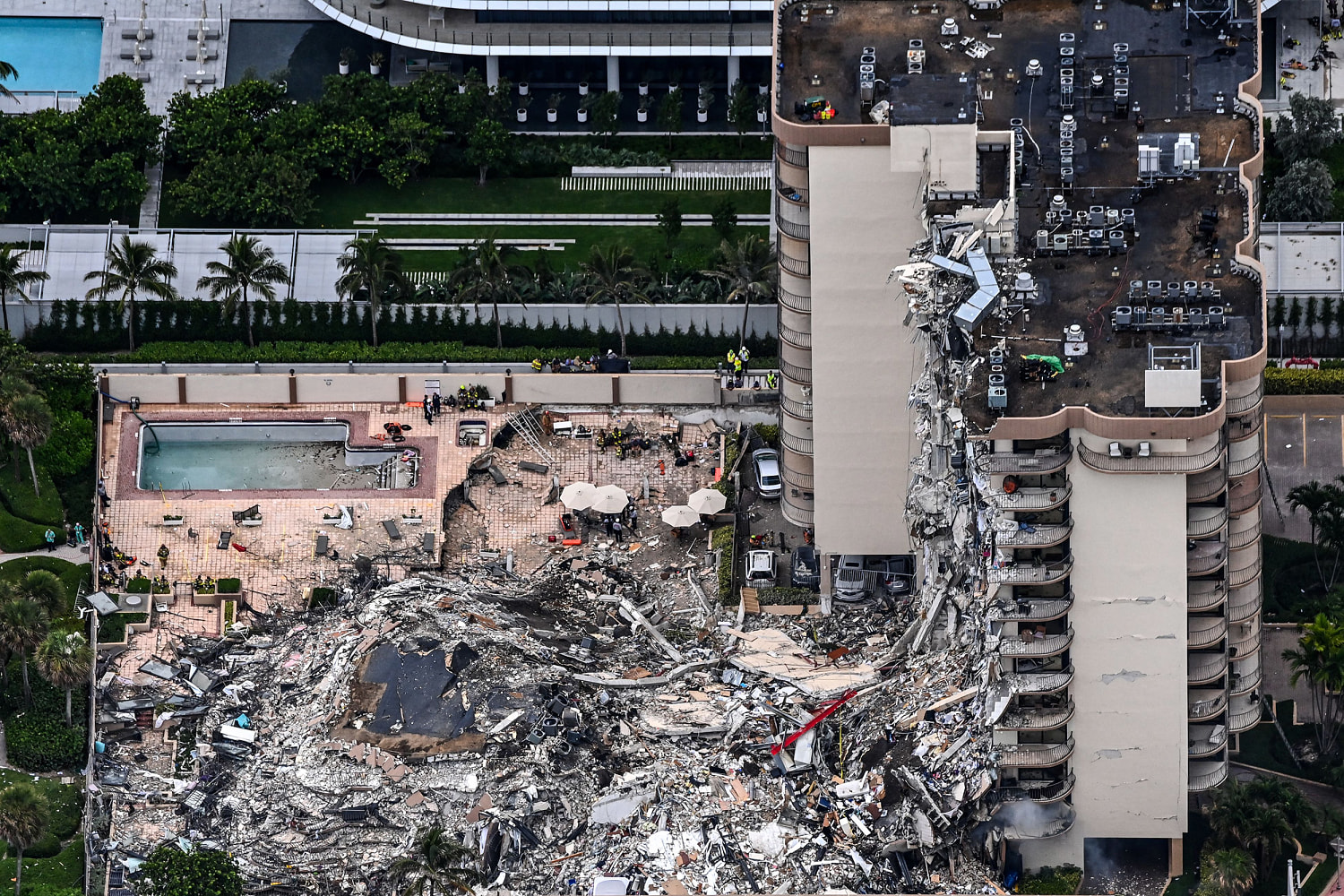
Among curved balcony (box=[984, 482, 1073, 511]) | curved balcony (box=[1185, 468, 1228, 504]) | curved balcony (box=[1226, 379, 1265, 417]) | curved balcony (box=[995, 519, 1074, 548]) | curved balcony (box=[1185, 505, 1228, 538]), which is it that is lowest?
curved balcony (box=[995, 519, 1074, 548])

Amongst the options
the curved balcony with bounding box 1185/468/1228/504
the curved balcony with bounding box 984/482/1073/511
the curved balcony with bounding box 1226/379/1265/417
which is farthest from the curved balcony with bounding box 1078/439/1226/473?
the curved balcony with bounding box 1226/379/1265/417

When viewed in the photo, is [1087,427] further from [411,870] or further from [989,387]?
[411,870]

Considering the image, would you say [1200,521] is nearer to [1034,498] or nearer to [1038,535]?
[1038,535]

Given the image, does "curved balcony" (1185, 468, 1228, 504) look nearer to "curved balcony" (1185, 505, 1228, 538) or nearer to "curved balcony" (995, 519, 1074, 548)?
"curved balcony" (1185, 505, 1228, 538)

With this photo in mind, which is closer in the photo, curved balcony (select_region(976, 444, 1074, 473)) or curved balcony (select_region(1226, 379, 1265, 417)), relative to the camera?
curved balcony (select_region(976, 444, 1074, 473))

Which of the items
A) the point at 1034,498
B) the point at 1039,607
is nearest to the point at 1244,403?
the point at 1034,498

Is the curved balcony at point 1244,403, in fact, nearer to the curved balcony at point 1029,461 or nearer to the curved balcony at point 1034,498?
the curved balcony at point 1029,461
